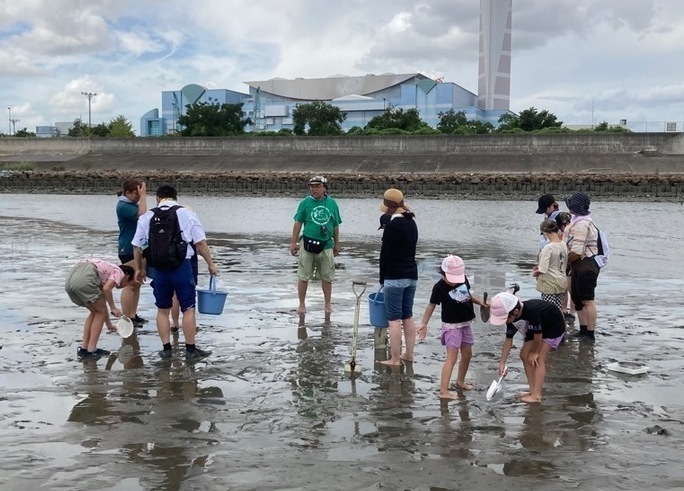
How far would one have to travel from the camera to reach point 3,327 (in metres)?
8.91

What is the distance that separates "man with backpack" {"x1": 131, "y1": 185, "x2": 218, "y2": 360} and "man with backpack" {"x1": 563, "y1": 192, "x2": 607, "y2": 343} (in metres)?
4.21

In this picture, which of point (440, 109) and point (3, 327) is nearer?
point (3, 327)

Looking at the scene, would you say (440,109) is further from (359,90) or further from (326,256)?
(326,256)

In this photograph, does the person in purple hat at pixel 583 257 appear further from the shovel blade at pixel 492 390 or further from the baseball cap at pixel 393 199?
the shovel blade at pixel 492 390

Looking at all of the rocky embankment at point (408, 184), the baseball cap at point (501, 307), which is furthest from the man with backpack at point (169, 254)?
the rocky embankment at point (408, 184)

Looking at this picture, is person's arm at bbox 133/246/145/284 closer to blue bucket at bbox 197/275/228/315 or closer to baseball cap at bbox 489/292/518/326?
blue bucket at bbox 197/275/228/315

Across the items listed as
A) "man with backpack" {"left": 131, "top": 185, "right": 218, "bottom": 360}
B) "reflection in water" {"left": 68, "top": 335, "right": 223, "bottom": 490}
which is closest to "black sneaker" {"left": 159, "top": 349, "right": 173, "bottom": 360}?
"man with backpack" {"left": 131, "top": 185, "right": 218, "bottom": 360}

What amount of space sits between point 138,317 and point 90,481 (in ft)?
16.2

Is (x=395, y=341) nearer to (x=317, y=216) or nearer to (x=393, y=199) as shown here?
(x=393, y=199)

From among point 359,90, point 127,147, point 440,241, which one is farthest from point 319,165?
point 359,90

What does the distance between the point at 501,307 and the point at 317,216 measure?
367cm

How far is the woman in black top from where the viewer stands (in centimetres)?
706

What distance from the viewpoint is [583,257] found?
8.54 meters

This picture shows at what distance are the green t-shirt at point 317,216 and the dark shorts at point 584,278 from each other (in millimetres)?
2945
